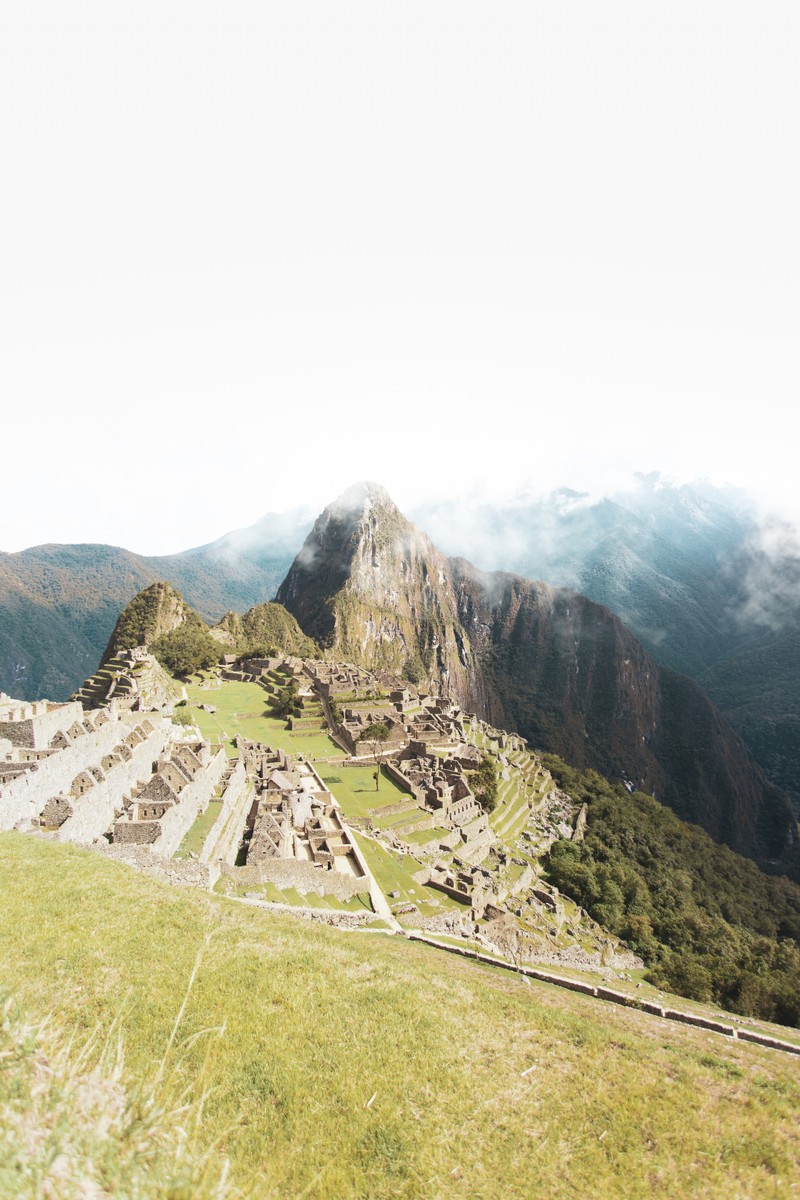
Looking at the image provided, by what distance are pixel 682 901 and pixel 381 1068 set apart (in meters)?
54.3

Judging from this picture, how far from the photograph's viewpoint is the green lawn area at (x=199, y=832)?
19.6 meters

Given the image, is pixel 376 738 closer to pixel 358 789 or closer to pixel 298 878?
pixel 358 789

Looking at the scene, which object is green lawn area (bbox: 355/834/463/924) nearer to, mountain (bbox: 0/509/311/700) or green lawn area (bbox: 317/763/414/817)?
green lawn area (bbox: 317/763/414/817)

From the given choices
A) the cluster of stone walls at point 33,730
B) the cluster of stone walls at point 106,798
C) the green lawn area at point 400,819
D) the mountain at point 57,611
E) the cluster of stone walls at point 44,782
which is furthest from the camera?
the mountain at point 57,611

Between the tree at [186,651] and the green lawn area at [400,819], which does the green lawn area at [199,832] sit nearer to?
the green lawn area at [400,819]

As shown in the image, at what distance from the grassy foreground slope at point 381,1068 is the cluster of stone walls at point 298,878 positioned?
8611 mm

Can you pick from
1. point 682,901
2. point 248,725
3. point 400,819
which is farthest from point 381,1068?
point 682,901

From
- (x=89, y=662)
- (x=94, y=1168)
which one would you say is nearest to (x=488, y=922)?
(x=94, y=1168)

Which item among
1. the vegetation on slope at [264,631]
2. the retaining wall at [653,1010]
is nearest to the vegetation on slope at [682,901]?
the retaining wall at [653,1010]

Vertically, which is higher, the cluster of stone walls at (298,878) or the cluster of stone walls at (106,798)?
the cluster of stone walls at (106,798)

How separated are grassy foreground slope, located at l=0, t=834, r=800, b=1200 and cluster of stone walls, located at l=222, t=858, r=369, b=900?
8.61m

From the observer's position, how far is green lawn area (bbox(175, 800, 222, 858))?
19609 mm

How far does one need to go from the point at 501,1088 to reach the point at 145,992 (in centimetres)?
546

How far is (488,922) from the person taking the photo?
2538cm
